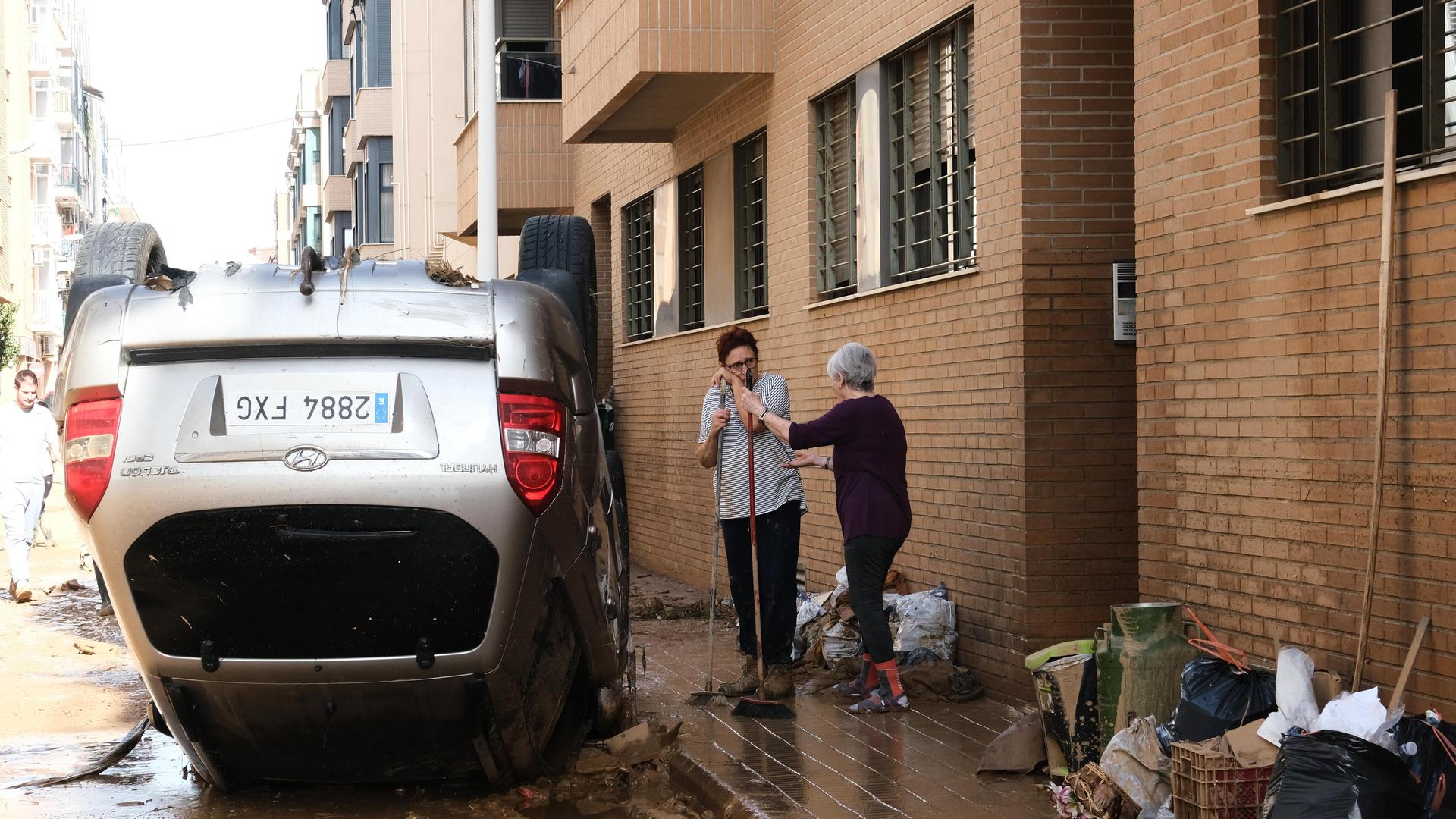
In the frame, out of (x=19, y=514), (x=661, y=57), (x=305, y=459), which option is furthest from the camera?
(x=19, y=514)

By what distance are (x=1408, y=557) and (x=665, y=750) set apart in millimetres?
3211

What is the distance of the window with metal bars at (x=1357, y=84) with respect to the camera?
5488 millimetres

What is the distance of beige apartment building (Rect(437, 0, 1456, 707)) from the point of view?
549cm

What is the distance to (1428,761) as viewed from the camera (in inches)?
177

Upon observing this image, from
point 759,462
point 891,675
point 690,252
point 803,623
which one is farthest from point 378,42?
Result: point 891,675

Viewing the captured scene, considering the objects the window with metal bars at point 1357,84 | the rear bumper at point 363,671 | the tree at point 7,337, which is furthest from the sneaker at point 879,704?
the tree at point 7,337

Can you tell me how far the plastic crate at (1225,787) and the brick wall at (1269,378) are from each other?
0.71m

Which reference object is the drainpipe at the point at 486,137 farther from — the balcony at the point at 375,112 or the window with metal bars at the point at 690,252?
the balcony at the point at 375,112

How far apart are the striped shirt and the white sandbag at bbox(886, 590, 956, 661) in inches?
35.6

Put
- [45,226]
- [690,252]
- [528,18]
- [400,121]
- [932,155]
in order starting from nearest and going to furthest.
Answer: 1. [932,155]
2. [690,252]
3. [528,18]
4. [400,121]
5. [45,226]

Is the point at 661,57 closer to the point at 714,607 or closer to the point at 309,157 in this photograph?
the point at 714,607

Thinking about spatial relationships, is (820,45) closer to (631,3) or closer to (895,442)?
(631,3)

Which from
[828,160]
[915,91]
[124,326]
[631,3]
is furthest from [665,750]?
[631,3]

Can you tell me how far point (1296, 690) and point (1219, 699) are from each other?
0.32 m
